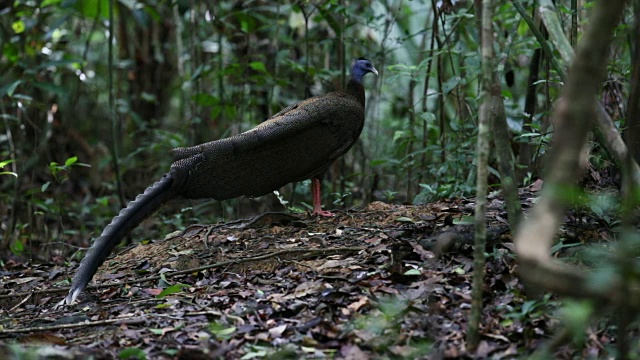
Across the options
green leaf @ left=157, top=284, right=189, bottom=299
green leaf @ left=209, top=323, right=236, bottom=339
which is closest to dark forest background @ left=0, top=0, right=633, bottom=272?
green leaf @ left=157, top=284, right=189, bottom=299

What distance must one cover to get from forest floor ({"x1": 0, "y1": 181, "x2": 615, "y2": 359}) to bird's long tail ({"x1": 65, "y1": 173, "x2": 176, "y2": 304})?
204 mm

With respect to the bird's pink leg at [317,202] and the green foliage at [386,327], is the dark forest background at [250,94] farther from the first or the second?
the green foliage at [386,327]

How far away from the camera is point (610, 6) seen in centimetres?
221

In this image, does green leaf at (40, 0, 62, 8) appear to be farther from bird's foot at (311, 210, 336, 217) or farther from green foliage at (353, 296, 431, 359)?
green foliage at (353, 296, 431, 359)

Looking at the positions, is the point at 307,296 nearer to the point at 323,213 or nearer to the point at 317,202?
the point at 323,213

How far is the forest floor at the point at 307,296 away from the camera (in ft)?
11.1

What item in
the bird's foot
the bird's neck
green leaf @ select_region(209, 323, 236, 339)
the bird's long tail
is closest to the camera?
green leaf @ select_region(209, 323, 236, 339)

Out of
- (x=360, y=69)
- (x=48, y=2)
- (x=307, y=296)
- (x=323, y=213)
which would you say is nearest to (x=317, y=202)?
(x=323, y=213)

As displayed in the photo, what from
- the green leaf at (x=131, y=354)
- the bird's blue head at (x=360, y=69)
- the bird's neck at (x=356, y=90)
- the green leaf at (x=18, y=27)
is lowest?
the green leaf at (x=131, y=354)

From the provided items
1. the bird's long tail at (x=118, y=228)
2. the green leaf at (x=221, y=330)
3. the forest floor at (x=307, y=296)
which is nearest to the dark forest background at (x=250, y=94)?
the bird's long tail at (x=118, y=228)

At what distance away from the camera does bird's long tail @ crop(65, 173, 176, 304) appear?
434 centimetres

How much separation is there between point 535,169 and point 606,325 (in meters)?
3.30

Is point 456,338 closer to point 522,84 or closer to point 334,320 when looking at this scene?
point 334,320

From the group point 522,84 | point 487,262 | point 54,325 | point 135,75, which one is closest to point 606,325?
point 487,262
